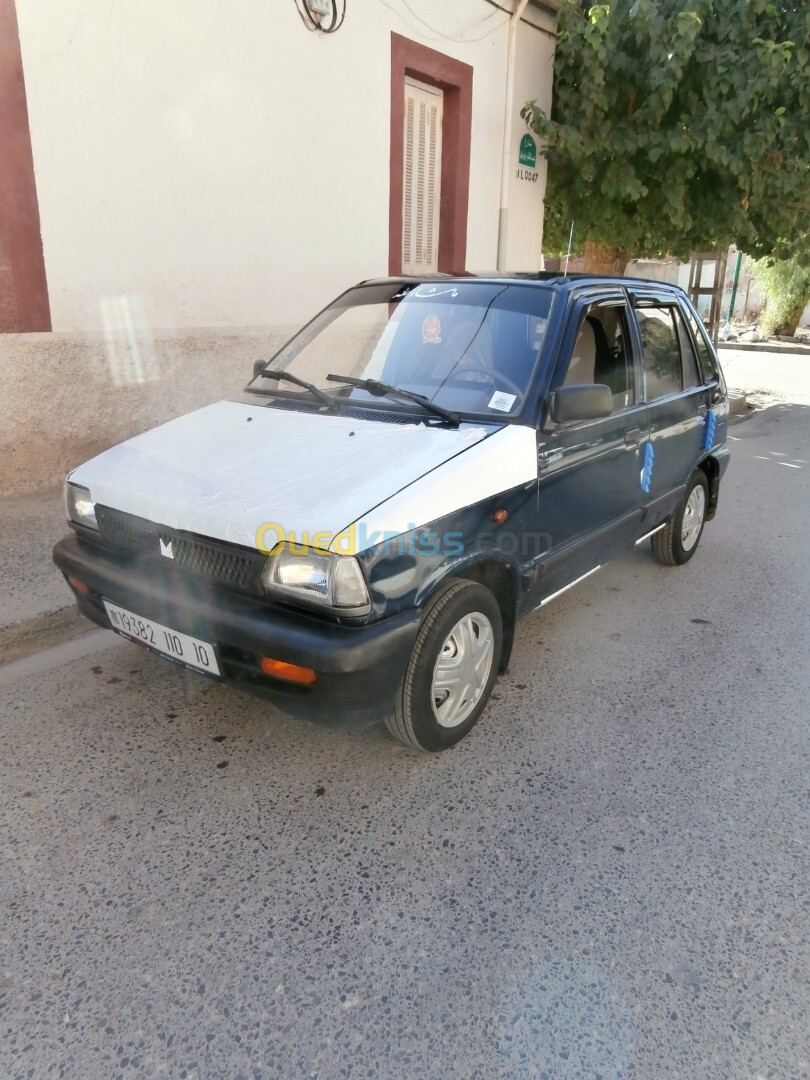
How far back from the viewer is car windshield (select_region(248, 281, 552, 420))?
321 centimetres

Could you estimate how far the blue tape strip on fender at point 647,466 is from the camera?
4.07m

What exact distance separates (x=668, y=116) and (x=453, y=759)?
8639 millimetres

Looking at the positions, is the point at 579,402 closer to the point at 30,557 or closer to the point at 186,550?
the point at 186,550

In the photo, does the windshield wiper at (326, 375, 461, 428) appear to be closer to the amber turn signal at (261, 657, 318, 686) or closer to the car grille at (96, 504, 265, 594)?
the car grille at (96, 504, 265, 594)

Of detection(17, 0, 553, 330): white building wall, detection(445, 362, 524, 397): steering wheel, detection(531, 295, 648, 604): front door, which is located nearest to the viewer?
detection(445, 362, 524, 397): steering wheel

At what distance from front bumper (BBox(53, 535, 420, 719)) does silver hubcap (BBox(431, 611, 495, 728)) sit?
0.32 meters

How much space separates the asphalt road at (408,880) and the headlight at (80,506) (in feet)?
2.66

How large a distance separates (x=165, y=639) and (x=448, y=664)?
1.03 metres

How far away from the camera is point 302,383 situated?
140 inches

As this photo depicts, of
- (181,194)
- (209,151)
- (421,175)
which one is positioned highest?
(421,175)

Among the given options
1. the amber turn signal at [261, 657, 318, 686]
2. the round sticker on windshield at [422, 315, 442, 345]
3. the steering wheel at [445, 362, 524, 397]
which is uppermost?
the round sticker on windshield at [422, 315, 442, 345]

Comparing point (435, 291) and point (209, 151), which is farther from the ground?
point (209, 151)

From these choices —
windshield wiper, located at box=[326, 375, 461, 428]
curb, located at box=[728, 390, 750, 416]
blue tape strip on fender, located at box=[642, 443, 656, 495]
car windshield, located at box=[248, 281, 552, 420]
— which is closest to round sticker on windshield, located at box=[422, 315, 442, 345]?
car windshield, located at box=[248, 281, 552, 420]

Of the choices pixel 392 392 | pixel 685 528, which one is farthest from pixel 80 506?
pixel 685 528
